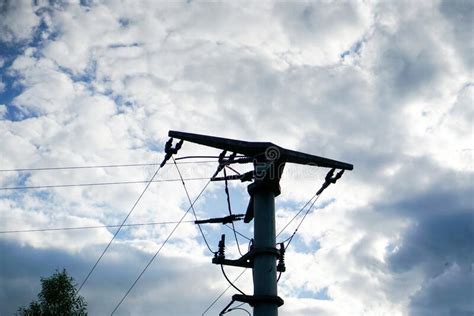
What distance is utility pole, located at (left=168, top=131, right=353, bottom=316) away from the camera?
14.6 meters

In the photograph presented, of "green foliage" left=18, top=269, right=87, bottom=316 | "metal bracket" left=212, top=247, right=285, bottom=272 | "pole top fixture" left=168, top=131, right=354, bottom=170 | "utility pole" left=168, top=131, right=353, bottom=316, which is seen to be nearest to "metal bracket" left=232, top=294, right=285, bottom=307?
"utility pole" left=168, top=131, right=353, bottom=316

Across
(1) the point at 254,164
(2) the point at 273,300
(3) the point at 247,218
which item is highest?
(1) the point at 254,164

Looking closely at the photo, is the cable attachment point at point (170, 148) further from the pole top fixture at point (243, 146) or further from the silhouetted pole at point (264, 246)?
the silhouetted pole at point (264, 246)

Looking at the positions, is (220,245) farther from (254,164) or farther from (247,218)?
(254,164)

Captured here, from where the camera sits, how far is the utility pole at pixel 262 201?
14.6m

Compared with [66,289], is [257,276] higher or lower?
lower

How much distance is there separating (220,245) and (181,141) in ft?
13.6

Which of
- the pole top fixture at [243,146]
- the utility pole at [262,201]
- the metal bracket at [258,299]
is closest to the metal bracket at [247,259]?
the utility pole at [262,201]

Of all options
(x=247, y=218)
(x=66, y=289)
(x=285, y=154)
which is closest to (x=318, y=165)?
Result: (x=285, y=154)

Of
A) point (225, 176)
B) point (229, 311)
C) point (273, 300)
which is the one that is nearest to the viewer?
point (273, 300)

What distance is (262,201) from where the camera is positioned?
16.0 m

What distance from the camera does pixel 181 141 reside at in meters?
16.8

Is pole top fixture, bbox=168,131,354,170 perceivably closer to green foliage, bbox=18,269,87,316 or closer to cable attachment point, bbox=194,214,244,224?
cable attachment point, bbox=194,214,244,224

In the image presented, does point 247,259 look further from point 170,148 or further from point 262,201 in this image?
point 170,148
